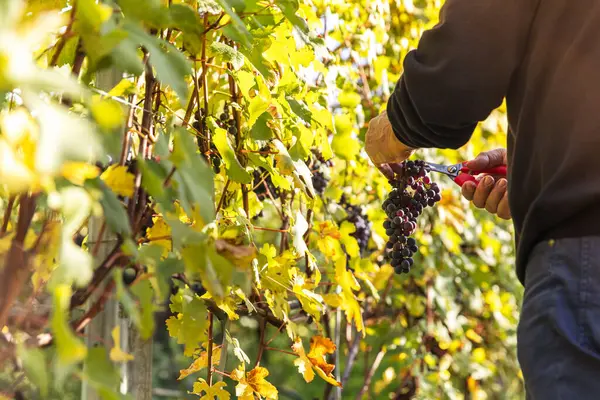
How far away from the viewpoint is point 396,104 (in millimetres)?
1390

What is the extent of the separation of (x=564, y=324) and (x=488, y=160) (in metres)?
0.61

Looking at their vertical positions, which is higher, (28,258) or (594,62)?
(594,62)

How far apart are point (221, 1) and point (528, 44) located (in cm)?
43

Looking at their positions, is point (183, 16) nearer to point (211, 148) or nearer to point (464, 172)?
point (211, 148)

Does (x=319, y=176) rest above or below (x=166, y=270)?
above

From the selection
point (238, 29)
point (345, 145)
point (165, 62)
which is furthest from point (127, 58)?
point (345, 145)

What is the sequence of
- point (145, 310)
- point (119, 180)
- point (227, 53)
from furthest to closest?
point (227, 53), point (119, 180), point (145, 310)

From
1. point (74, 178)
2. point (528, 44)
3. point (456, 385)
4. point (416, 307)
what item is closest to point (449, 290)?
point (416, 307)

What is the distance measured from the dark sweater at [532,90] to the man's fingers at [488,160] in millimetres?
375

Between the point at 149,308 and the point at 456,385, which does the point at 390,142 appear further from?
the point at 456,385

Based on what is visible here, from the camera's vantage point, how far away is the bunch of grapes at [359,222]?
259 centimetres

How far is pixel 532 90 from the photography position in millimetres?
1201

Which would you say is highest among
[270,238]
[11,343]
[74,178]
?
[270,238]

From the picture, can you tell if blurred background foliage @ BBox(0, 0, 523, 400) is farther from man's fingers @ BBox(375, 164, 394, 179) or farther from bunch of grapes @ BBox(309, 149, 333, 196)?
man's fingers @ BBox(375, 164, 394, 179)
